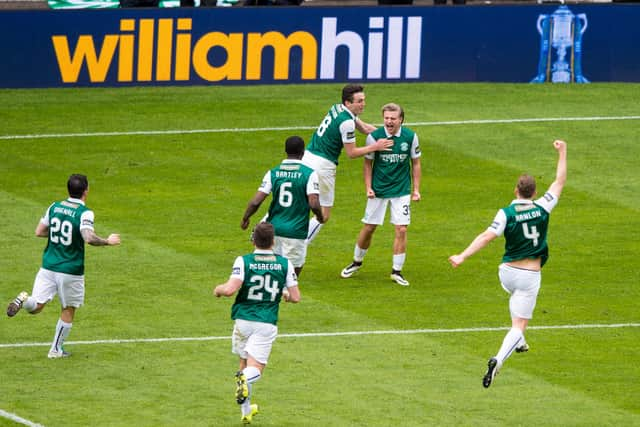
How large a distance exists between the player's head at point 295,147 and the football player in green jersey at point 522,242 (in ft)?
9.82

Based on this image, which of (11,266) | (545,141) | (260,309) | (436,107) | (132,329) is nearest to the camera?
(260,309)

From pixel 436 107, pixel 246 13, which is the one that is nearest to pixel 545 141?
pixel 436 107

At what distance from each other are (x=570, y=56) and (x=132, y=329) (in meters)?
17.5

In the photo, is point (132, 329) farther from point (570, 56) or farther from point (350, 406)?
point (570, 56)

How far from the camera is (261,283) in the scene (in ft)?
45.9

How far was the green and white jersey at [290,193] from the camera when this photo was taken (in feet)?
57.1

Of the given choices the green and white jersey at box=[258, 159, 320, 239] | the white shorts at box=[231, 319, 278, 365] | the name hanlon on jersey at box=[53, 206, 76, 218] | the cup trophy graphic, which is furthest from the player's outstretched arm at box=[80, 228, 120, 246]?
the cup trophy graphic

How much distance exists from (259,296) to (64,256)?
10.7 ft

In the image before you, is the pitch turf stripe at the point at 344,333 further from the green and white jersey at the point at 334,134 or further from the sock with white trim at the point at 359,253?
the green and white jersey at the point at 334,134

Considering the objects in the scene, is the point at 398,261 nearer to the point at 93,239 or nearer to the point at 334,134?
the point at 334,134

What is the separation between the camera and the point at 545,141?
Answer: 92.8 feet

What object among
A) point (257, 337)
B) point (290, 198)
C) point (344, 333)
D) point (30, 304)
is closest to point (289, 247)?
point (290, 198)

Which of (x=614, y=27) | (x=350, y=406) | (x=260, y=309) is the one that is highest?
(x=614, y=27)

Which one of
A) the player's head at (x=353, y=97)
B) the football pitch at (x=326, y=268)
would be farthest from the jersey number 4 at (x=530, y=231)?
the player's head at (x=353, y=97)
